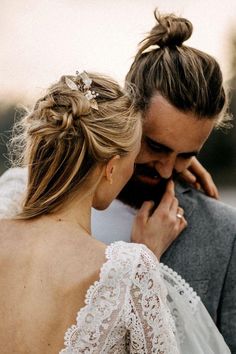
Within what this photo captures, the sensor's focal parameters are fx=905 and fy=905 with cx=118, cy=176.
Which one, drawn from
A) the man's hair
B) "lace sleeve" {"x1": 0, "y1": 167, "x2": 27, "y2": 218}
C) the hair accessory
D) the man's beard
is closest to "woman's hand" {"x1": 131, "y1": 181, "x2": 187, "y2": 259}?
the man's beard

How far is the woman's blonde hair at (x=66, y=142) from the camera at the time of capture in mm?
2879

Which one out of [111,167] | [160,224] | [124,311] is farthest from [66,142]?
[160,224]

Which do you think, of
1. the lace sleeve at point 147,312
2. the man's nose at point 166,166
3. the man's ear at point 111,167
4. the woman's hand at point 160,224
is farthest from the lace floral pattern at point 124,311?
the man's nose at point 166,166

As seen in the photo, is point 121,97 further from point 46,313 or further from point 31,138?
point 46,313

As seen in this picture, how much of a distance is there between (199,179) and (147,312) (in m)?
1.21

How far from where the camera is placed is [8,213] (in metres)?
3.05

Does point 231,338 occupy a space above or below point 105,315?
below

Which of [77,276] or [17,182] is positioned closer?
[77,276]

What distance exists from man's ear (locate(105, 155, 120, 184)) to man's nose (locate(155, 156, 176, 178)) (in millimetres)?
696

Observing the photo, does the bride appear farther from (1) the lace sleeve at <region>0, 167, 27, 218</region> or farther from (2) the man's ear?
(1) the lace sleeve at <region>0, 167, 27, 218</region>

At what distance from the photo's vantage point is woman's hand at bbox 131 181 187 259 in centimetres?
351

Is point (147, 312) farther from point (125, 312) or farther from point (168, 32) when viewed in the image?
point (168, 32)

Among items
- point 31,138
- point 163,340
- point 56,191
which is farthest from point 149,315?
point 31,138

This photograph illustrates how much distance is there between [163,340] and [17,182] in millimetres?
1226
